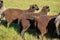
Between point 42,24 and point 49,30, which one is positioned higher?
point 42,24

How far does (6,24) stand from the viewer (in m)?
12.3

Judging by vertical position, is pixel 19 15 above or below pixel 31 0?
above

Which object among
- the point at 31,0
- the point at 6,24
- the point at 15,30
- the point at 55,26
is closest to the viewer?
the point at 55,26

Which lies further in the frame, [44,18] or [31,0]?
[31,0]

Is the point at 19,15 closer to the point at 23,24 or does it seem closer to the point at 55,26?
the point at 23,24

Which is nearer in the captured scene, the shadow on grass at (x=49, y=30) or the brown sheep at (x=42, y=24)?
the brown sheep at (x=42, y=24)

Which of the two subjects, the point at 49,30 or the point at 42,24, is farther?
the point at 49,30

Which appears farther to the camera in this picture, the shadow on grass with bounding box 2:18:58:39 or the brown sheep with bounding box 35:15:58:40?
the shadow on grass with bounding box 2:18:58:39

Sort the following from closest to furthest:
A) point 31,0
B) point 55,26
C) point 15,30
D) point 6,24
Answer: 1. point 55,26
2. point 15,30
3. point 6,24
4. point 31,0

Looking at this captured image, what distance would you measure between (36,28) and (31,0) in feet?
38.0

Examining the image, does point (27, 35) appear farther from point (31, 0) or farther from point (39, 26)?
point (31, 0)

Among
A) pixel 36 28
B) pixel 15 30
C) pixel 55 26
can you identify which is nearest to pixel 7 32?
pixel 15 30

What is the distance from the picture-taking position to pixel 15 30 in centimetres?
1142

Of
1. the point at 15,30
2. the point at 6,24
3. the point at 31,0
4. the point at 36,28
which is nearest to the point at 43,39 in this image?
the point at 36,28
